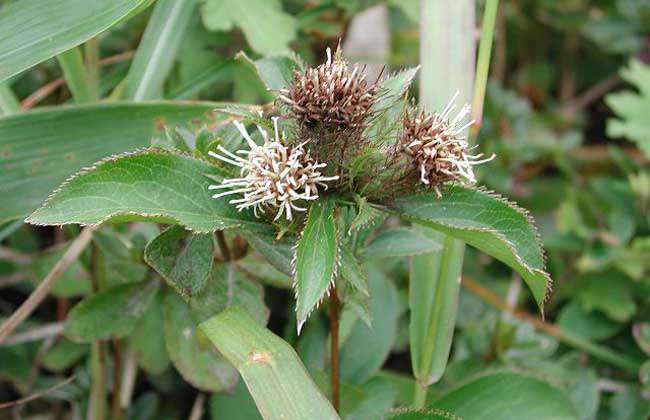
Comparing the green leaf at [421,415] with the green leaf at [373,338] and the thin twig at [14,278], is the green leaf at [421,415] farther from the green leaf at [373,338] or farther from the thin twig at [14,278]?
the thin twig at [14,278]

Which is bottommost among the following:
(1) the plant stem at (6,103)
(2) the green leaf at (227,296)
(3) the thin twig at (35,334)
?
(3) the thin twig at (35,334)

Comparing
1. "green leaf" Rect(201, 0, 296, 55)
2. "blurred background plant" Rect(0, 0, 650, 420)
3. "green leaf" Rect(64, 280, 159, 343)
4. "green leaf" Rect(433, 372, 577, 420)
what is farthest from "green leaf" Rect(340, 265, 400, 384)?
"green leaf" Rect(201, 0, 296, 55)

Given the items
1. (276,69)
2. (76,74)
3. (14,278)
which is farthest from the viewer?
(14,278)

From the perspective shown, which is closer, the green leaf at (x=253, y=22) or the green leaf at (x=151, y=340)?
the green leaf at (x=151, y=340)

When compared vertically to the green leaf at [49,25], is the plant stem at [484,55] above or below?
below

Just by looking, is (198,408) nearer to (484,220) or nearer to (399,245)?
(399,245)

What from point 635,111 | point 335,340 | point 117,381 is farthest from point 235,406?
point 635,111

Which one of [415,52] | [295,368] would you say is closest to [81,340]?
[295,368]

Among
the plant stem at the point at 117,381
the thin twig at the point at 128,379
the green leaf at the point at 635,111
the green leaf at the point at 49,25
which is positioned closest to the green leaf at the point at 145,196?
the green leaf at the point at 49,25
